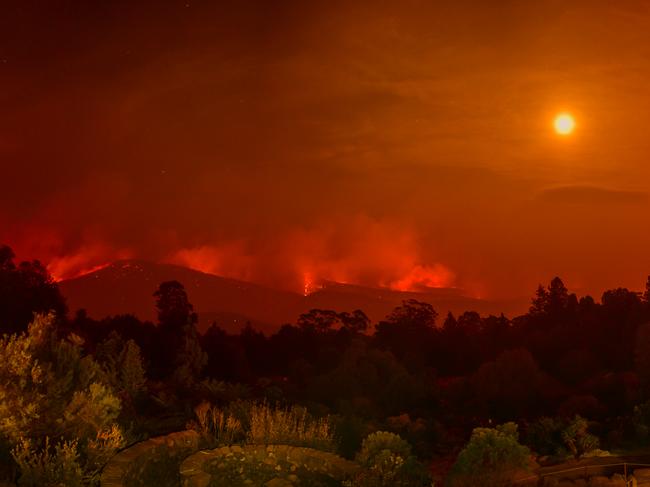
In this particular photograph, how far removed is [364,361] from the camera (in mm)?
24516

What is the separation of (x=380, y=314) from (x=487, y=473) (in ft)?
181

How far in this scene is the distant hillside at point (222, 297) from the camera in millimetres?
70062

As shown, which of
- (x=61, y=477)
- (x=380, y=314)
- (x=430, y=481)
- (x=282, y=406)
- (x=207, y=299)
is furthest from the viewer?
(x=207, y=299)

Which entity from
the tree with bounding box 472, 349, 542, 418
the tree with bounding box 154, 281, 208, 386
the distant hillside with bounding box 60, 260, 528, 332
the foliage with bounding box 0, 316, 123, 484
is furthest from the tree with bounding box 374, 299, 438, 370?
the distant hillside with bounding box 60, 260, 528, 332

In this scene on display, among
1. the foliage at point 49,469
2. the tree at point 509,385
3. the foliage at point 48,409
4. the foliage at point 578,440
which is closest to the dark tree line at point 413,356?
the tree at point 509,385

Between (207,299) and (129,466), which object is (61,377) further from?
(207,299)

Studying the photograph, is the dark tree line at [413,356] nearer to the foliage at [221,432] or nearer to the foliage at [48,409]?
the foliage at [221,432]

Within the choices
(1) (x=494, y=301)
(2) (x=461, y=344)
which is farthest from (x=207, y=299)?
(2) (x=461, y=344)

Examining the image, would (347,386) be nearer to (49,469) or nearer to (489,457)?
(489,457)

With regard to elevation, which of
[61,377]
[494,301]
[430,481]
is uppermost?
[494,301]

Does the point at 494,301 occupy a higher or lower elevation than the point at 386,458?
higher

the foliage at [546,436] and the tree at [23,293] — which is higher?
the tree at [23,293]

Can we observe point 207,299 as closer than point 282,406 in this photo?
No

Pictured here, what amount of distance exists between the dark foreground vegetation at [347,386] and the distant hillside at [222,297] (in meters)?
26.3
